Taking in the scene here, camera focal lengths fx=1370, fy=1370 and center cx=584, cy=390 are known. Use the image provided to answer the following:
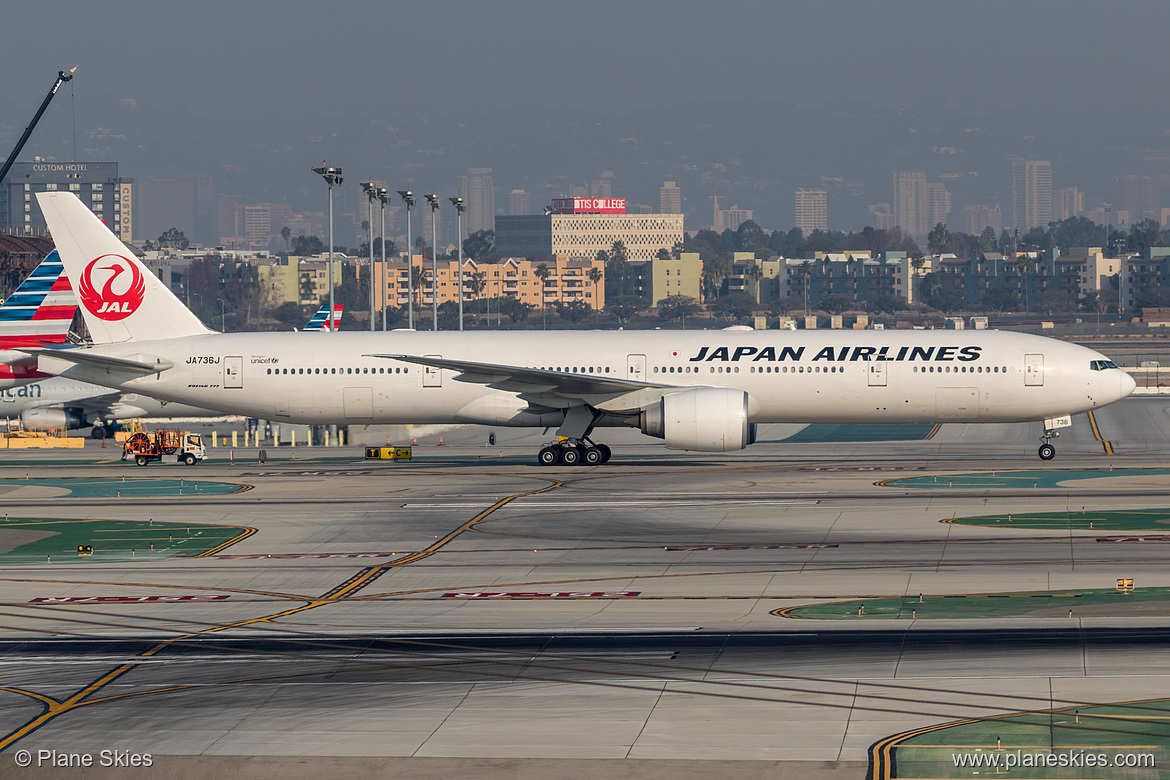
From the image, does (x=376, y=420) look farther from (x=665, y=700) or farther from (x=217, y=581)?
(x=665, y=700)

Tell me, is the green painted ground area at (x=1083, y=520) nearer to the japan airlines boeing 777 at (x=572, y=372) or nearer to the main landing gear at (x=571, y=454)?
the japan airlines boeing 777 at (x=572, y=372)

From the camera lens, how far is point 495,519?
3938 centimetres

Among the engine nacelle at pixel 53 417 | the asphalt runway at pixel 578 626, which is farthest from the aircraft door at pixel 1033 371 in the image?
the engine nacelle at pixel 53 417

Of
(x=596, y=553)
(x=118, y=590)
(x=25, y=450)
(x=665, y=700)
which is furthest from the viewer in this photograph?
(x=25, y=450)

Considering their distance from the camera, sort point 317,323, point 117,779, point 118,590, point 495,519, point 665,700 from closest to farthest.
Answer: point 117,779 → point 665,700 → point 118,590 → point 495,519 → point 317,323

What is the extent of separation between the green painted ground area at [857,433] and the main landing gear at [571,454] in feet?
57.6

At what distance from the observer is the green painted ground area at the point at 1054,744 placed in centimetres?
1648

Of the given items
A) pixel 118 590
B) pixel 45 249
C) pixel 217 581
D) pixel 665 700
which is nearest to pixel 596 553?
pixel 217 581

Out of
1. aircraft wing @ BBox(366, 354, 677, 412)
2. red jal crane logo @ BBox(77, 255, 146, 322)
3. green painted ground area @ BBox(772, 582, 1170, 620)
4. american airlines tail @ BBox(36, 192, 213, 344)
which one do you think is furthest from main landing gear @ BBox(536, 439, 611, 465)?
green painted ground area @ BBox(772, 582, 1170, 620)

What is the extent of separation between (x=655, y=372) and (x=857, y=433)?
2367 centimetres

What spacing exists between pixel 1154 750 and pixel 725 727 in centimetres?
539

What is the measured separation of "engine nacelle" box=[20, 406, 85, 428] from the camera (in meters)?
83.2

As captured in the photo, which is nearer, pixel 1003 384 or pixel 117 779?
pixel 117 779

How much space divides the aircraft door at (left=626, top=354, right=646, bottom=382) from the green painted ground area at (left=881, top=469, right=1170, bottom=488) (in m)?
10.4
